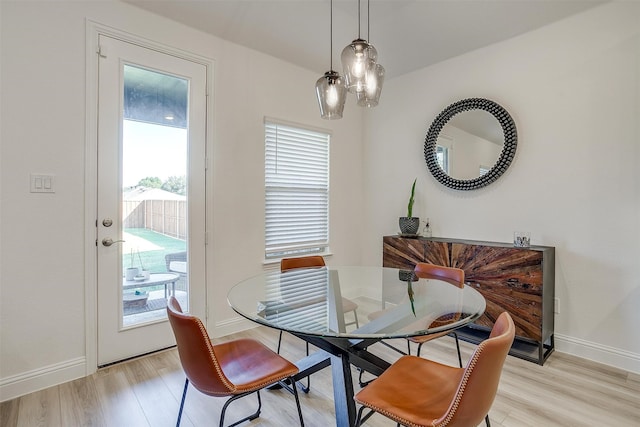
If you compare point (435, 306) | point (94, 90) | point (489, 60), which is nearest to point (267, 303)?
point (435, 306)

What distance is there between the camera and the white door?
2.32m

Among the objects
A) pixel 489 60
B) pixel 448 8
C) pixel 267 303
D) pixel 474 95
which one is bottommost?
pixel 267 303

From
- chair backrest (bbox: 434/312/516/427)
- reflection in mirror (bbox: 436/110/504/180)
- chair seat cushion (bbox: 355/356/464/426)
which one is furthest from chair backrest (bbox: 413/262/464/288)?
reflection in mirror (bbox: 436/110/504/180)

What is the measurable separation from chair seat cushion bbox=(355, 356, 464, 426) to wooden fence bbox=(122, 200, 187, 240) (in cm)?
200

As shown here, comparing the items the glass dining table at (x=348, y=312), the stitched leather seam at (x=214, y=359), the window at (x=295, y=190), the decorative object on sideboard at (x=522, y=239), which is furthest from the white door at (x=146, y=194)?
the decorative object on sideboard at (x=522, y=239)

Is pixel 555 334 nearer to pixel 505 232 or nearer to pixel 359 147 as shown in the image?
pixel 505 232

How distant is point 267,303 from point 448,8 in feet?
8.69

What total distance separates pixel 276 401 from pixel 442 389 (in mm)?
1067

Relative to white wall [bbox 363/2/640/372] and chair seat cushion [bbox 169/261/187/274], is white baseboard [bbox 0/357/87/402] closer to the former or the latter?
chair seat cushion [bbox 169/261/187/274]

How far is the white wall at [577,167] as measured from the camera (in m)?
2.32

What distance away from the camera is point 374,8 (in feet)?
8.55

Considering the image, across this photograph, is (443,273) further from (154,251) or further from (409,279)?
(154,251)

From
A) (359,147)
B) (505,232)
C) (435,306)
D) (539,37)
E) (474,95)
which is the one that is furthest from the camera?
(359,147)

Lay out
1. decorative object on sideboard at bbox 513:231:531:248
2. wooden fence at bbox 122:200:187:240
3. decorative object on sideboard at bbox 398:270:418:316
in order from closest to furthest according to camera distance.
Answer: decorative object on sideboard at bbox 398:270:418:316
wooden fence at bbox 122:200:187:240
decorative object on sideboard at bbox 513:231:531:248
